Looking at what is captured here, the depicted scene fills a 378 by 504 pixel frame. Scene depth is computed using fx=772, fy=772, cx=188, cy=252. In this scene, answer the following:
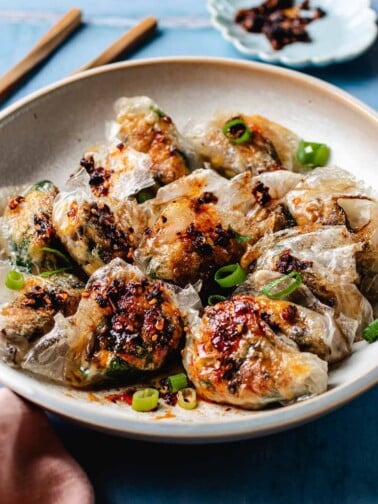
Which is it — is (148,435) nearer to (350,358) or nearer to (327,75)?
(350,358)

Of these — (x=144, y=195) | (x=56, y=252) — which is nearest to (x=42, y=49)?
(x=144, y=195)

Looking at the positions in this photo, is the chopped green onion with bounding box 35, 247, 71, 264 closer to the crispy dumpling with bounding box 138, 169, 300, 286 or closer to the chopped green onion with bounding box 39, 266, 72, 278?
the chopped green onion with bounding box 39, 266, 72, 278

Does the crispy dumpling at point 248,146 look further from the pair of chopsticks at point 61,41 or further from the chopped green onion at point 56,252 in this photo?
the pair of chopsticks at point 61,41

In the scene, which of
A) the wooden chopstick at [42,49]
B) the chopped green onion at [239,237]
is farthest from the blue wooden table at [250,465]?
the wooden chopstick at [42,49]

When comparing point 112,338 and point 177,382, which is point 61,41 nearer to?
point 112,338

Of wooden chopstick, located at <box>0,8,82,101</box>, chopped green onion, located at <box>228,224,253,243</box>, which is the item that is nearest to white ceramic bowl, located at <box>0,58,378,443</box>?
wooden chopstick, located at <box>0,8,82,101</box>

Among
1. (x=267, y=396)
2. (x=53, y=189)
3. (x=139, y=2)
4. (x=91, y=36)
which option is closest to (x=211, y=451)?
(x=267, y=396)
